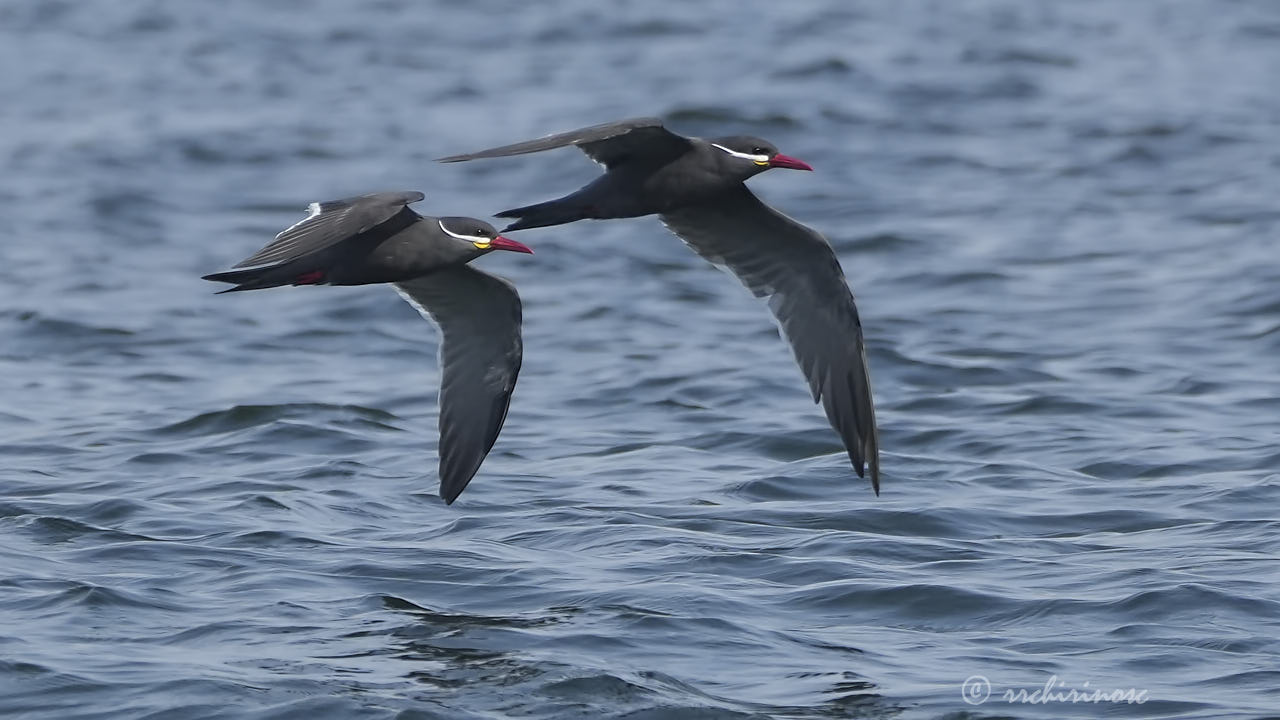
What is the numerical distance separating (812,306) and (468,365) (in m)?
1.87

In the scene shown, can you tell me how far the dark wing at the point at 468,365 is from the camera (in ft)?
35.6

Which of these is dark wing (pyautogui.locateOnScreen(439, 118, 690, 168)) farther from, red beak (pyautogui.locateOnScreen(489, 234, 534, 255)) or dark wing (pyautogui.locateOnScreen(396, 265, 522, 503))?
dark wing (pyautogui.locateOnScreen(396, 265, 522, 503))

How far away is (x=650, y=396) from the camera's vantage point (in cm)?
1457

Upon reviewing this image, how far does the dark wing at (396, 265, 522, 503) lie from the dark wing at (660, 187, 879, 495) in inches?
42.3

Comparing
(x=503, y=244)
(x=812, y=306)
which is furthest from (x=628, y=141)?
(x=812, y=306)

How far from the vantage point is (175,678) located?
28.3 feet

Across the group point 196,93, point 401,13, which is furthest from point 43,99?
point 401,13

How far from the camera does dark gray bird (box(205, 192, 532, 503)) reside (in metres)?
8.84

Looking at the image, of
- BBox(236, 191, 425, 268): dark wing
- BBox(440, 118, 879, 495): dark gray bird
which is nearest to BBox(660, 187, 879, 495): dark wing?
BBox(440, 118, 879, 495): dark gray bird

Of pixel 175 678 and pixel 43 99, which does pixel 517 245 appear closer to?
pixel 175 678

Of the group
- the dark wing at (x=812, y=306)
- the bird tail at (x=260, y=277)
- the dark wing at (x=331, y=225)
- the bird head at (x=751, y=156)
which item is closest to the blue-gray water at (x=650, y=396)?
the dark wing at (x=812, y=306)

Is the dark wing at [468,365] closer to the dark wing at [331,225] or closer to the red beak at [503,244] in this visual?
the red beak at [503,244]

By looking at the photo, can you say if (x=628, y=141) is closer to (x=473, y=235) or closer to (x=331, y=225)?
(x=473, y=235)

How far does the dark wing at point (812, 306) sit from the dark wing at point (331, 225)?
7.23ft
